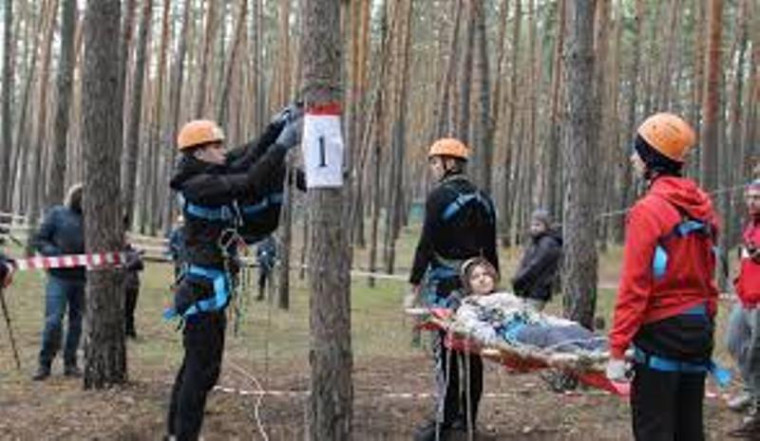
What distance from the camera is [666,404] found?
4957 millimetres

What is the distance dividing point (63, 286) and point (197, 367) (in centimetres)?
377

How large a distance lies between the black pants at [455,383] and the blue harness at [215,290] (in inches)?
59.7

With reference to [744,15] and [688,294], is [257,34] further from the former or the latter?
[688,294]

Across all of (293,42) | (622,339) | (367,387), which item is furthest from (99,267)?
(293,42)

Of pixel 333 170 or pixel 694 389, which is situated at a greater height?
pixel 333 170

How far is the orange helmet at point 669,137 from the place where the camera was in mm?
5016

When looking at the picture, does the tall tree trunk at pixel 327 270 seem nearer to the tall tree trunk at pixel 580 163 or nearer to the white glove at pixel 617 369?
the white glove at pixel 617 369

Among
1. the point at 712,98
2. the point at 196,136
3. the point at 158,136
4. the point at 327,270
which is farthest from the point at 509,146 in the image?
the point at 327,270

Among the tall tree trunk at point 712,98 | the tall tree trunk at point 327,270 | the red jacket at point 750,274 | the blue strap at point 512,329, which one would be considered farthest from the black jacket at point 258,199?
the tall tree trunk at point 712,98

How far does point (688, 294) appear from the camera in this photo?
4.93 m

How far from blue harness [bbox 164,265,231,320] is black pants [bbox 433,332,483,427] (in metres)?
1.52

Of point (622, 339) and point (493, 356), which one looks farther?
point (493, 356)

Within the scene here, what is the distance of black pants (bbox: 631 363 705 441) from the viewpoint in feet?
16.2

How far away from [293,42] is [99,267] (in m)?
19.4
